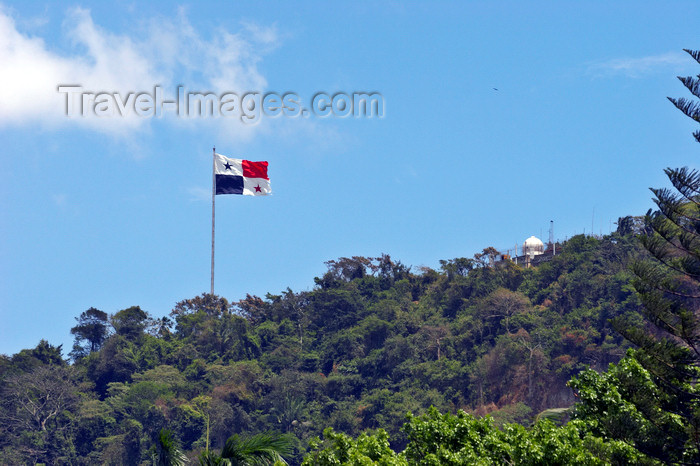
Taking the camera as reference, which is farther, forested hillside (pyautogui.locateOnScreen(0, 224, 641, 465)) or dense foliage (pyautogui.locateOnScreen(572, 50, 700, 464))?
forested hillside (pyautogui.locateOnScreen(0, 224, 641, 465))

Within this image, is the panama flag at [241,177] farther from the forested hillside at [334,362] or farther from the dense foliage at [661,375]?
the dense foliage at [661,375]

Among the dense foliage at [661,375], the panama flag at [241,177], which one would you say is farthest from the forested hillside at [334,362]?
the dense foliage at [661,375]

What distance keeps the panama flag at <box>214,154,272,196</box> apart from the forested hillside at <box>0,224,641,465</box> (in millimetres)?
20100

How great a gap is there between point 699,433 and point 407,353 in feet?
208

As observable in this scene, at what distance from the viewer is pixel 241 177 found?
225 feet

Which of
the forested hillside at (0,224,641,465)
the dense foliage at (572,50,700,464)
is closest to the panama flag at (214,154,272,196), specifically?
the forested hillside at (0,224,641,465)

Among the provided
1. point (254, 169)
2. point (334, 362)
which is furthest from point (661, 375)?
point (334, 362)

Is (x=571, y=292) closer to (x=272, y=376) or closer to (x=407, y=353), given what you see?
(x=407, y=353)

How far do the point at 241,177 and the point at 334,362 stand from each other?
89.8ft

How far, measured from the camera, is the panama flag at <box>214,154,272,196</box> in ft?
223

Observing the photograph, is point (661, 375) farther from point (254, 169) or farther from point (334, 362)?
point (334, 362)

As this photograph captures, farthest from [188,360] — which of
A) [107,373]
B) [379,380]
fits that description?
[379,380]

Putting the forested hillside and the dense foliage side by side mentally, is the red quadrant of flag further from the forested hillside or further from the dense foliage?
the dense foliage

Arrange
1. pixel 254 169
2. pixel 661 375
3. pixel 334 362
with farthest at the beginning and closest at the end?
pixel 334 362 → pixel 254 169 → pixel 661 375
